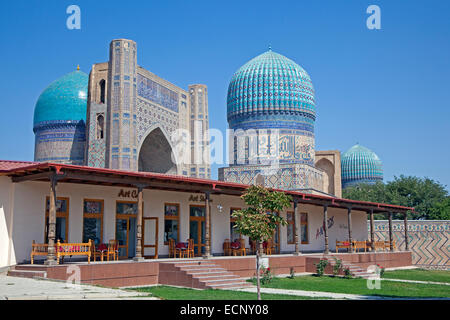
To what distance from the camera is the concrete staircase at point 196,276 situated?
1512 cm

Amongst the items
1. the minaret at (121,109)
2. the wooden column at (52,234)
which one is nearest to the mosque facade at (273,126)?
the minaret at (121,109)

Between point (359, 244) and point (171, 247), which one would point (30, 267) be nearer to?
point (171, 247)

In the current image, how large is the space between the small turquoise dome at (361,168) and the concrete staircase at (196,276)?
4695cm

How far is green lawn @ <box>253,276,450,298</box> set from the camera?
48.7 ft

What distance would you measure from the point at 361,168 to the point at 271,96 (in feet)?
89.0

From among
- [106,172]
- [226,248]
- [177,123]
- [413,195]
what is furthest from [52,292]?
[413,195]

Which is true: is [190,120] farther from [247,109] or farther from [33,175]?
[33,175]

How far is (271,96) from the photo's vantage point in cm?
3844

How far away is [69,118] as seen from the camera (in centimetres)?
3688

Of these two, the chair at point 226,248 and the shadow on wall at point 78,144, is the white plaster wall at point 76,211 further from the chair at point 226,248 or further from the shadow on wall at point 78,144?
the shadow on wall at point 78,144

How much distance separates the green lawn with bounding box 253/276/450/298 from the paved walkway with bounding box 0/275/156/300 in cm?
649

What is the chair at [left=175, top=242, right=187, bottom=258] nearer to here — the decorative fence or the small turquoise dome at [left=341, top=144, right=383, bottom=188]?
the decorative fence

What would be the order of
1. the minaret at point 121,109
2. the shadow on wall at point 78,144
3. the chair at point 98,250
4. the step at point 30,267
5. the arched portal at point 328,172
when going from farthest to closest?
the arched portal at point 328,172, the shadow on wall at point 78,144, the minaret at point 121,109, the chair at point 98,250, the step at point 30,267

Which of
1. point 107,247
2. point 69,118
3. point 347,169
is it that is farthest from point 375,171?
point 107,247
